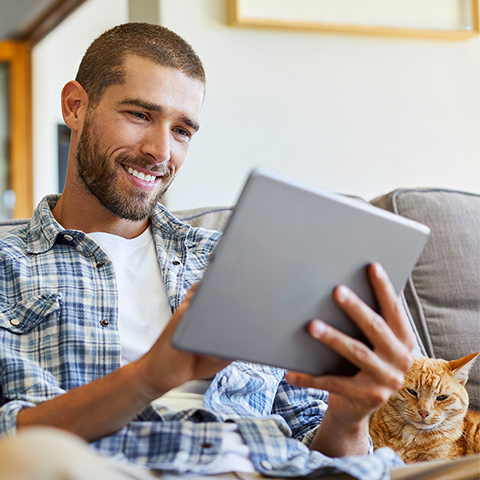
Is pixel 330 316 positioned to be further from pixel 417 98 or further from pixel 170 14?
pixel 417 98

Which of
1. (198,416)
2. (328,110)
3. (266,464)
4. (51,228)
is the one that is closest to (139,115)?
(51,228)

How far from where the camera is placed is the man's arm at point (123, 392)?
25.8 inches

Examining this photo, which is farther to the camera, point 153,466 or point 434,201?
point 434,201

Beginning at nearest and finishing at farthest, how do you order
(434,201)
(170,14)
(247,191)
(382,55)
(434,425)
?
1. (247,191)
2. (434,425)
3. (434,201)
4. (170,14)
5. (382,55)

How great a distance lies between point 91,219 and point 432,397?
756 millimetres

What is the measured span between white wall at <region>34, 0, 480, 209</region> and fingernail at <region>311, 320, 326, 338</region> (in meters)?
1.22

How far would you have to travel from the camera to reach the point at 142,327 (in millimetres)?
1002

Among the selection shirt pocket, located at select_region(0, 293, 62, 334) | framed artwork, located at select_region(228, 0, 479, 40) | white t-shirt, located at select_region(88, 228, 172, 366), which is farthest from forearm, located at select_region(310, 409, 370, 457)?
framed artwork, located at select_region(228, 0, 479, 40)

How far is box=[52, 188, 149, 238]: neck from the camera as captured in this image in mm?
1171

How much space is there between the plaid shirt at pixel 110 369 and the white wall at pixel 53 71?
2.99 m

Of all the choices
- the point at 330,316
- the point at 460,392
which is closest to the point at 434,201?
the point at 460,392

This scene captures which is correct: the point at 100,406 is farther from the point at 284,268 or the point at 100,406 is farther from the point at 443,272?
the point at 443,272

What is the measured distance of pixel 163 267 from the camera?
109 cm

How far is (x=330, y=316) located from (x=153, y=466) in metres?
0.29
